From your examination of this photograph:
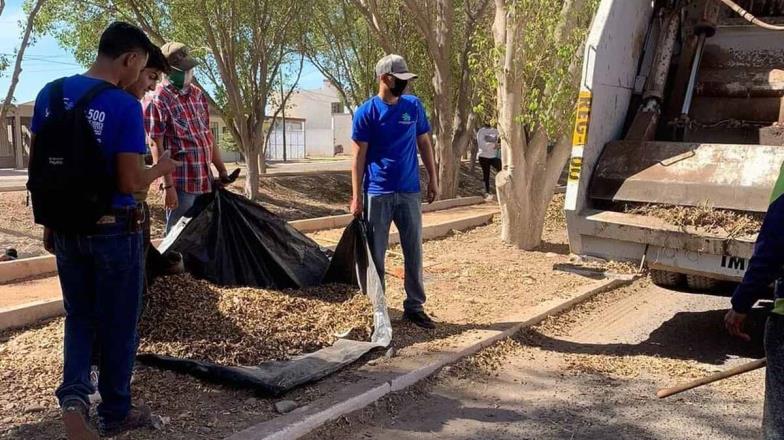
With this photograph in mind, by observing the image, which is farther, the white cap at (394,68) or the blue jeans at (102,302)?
the white cap at (394,68)

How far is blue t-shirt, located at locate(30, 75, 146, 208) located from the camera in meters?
2.72

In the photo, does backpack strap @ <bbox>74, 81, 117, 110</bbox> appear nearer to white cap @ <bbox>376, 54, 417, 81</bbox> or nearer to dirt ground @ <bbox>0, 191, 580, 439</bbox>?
dirt ground @ <bbox>0, 191, 580, 439</bbox>

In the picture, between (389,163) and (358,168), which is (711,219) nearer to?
(389,163)

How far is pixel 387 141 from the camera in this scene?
470cm

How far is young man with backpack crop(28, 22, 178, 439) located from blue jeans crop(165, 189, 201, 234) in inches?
70.6

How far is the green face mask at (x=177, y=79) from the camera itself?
458cm

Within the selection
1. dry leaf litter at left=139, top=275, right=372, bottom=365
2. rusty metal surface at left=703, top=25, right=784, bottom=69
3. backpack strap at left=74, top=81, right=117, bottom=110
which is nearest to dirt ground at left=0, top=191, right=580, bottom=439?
dry leaf litter at left=139, top=275, right=372, bottom=365

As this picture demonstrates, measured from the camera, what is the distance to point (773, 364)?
2477mm

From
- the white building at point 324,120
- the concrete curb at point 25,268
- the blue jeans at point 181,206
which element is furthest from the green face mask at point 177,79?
the white building at point 324,120

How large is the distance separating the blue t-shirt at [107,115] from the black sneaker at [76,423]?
0.95 m

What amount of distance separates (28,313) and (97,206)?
2395 mm

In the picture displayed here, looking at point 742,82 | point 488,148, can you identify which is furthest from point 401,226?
point 488,148

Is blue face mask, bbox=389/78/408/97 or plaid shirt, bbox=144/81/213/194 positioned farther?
blue face mask, bbox=389/78/408/97

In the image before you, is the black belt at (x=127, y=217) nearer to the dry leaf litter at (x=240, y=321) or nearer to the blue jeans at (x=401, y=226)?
the dry leaf litter at (x=240, y=321)
